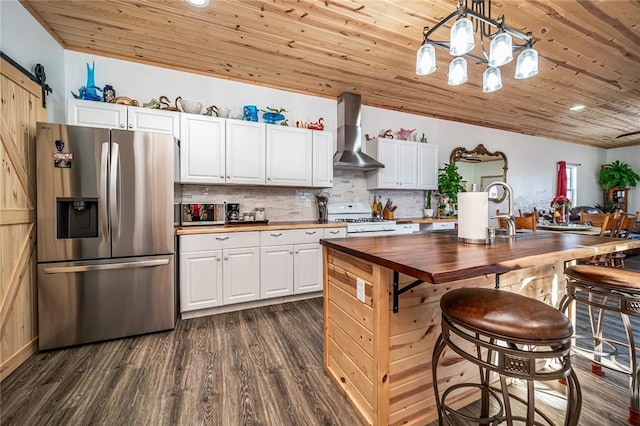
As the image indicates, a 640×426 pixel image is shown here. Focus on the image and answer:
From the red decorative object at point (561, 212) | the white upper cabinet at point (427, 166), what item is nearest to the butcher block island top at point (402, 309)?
the white upper cabinet at point (427, 166)

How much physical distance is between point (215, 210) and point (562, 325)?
3.15 meters

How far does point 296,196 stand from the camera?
386 centimetres

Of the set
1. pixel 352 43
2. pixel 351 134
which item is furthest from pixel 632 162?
pixel 352 43

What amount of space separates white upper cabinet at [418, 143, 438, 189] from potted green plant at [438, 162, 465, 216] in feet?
0.83

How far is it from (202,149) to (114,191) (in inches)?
39.1

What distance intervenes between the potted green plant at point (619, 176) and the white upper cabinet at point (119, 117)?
380 inches

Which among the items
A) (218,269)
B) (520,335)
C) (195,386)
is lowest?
(195,386)

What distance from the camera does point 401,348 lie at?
138cm

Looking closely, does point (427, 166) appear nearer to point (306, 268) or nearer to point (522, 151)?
point (306, 268)

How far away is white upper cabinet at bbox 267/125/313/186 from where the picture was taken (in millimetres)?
3371

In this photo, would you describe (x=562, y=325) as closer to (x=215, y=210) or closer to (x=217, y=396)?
(x=217, y=396)

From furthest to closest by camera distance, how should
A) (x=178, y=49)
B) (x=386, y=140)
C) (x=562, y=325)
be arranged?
(x=386, y=140) < (x=178, y=49) < (x=562, y=325)

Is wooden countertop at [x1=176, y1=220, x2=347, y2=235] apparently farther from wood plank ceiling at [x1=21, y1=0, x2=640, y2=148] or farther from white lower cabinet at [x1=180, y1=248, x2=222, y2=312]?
wood plank ceiling at [x1=21, y1=0, x2=640, y2=148]

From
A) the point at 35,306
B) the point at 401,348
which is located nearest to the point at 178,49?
the point at 35,306
